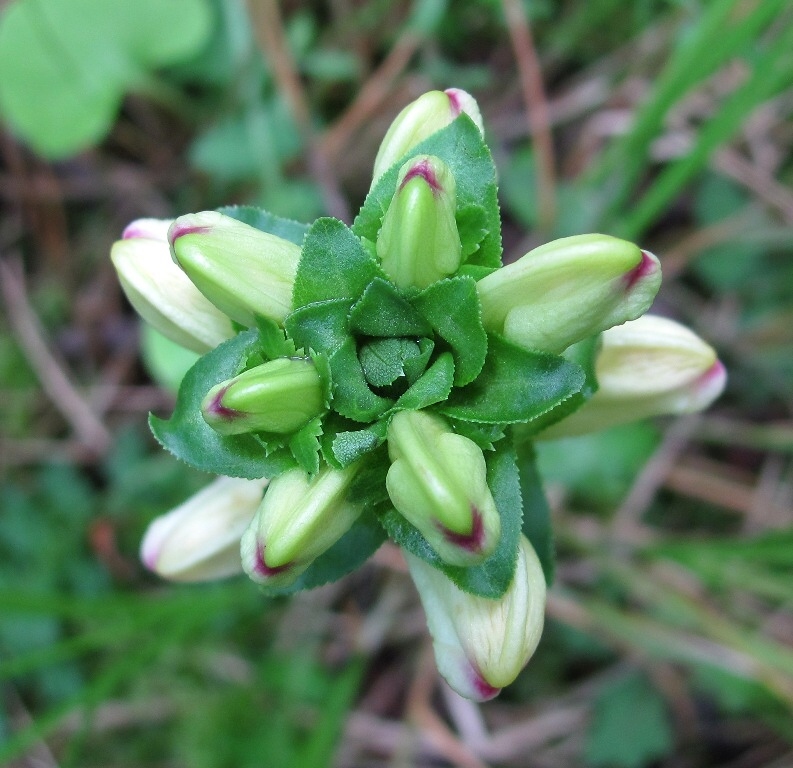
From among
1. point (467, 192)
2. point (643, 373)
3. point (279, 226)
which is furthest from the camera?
point (643, 373)

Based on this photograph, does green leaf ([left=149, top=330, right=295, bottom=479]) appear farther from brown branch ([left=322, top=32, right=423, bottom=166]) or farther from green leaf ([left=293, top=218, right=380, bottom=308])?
brown branch ([left=322, top=32, right=423, bottom=166])

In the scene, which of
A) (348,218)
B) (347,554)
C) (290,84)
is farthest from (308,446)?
(290,84)

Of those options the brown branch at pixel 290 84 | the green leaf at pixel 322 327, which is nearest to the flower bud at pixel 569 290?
the green leaf at pixel 322 327

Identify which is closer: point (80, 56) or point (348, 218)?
point (348, 218)

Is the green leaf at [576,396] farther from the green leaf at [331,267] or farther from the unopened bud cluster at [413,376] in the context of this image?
the green leaf at [331,267]

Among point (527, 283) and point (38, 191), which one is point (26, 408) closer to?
point (38, 191)

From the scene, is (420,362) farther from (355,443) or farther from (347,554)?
(347,554)

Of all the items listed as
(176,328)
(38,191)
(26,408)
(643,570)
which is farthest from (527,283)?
(38,191)

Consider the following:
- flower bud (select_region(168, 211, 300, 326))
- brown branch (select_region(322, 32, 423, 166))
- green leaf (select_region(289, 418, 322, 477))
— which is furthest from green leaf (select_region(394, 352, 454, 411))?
brown branch (select_region(322, 32, 423, 166))
